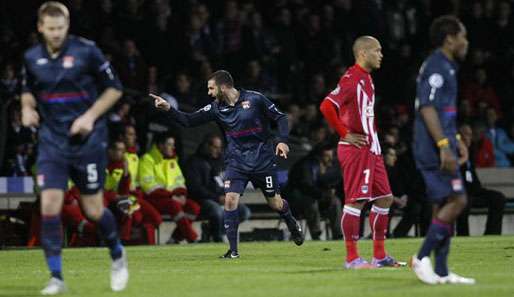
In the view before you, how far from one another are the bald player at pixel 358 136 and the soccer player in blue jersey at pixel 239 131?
2.50 metres

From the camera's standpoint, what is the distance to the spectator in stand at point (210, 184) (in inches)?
839

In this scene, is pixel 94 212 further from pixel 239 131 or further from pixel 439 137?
pixel 239 131

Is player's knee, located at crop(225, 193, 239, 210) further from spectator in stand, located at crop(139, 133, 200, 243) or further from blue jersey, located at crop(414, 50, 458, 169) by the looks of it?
blue jersey, located at crop(414, 50, 458, 169)

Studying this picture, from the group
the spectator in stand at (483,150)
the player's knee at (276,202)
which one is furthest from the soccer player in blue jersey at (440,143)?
the spectator in stand at (483,150)

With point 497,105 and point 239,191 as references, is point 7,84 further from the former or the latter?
point 497,105

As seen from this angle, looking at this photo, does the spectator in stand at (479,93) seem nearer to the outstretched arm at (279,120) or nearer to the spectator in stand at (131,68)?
the spectator in stand at (131,68)

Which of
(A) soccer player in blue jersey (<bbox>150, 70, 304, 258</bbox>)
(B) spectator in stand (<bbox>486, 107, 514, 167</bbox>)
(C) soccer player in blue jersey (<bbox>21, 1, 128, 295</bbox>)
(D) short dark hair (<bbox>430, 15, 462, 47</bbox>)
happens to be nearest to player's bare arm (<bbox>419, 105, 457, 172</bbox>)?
(D) short dark hair (<bbox>430, 15, 462, 47</bbox>)

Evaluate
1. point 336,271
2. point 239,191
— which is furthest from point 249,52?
point 336,271

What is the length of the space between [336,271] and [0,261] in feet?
16.8

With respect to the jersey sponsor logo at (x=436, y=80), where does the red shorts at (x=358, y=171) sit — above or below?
below

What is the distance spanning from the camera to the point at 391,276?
11.4m

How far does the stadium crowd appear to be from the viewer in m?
21.1

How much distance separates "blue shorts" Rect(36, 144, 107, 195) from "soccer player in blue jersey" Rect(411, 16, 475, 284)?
251 centimetres

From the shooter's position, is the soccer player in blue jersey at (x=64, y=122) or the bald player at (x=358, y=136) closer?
the soccer player in blue jersey at (x=64, y=122)
